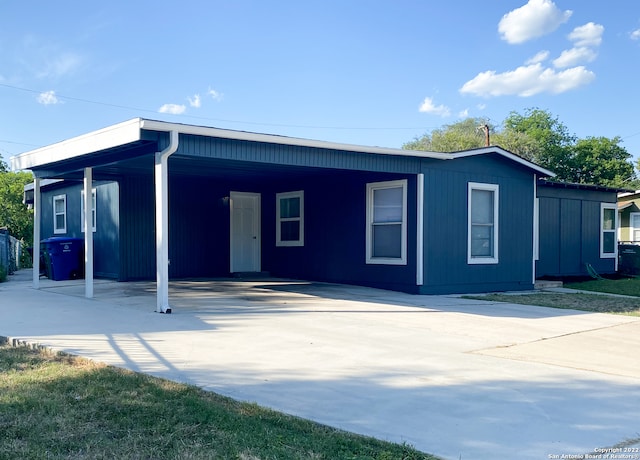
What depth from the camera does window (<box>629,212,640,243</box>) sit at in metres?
22.9

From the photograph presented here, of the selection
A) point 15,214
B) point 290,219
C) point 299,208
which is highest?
point 15,214

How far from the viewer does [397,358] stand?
602 cm

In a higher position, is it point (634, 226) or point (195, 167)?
point (195, 167)

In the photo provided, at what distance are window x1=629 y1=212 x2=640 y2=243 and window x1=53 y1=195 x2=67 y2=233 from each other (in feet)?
67.2

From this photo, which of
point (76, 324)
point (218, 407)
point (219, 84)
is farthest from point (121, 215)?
point (219, 84)

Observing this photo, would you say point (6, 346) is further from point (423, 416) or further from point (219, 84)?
point (219, 84)

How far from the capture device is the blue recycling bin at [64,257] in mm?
14625

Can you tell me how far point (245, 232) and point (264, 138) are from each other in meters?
6.95

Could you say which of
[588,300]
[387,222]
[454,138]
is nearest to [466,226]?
[387,222]

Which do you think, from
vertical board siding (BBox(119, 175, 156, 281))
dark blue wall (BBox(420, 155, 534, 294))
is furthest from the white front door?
dark blue wall (BBox(420, 155, 534, 294))

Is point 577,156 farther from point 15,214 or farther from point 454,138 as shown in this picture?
point 15,214

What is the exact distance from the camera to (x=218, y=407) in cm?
426

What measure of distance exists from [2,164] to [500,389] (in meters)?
41.2

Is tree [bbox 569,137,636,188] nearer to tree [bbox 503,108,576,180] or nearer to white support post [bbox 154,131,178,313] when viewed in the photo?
tree [bbox 503,108,576,180]
